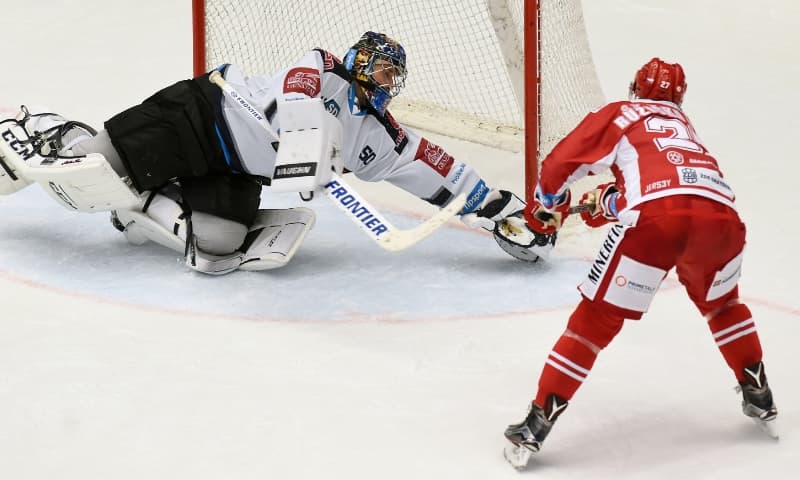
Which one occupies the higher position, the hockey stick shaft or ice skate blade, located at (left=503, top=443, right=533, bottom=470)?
the hockey stick shaft

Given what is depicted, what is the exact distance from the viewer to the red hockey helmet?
2.72 meters

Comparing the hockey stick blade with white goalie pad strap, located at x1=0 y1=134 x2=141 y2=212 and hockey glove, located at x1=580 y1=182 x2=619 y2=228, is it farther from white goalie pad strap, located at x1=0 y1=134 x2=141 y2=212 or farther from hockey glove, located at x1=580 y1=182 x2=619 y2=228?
white goalie pad strap, located at x1=0 y1=134 x2=141 y2=212

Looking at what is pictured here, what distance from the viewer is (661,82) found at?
272 cm

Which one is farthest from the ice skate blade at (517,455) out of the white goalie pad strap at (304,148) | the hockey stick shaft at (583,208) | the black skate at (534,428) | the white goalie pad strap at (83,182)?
the white goalie pad strap at (83,182)

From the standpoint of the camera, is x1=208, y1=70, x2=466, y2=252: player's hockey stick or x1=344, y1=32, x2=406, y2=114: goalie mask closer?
x1=208, y1=70, x2=466, y2=252: player's hockey stick

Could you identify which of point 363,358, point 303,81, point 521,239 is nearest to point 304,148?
point 303,81

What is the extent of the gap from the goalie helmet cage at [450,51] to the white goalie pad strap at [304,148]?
789 mm

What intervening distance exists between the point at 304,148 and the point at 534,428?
3.85 feet

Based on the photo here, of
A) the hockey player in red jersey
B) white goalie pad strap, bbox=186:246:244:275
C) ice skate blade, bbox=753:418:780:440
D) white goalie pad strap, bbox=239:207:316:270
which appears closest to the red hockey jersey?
the hockey player in red jersey

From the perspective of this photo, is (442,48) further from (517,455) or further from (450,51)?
(517,455)

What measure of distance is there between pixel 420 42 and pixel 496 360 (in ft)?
6.00

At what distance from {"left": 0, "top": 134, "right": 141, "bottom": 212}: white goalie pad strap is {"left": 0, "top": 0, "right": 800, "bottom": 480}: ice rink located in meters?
0.17

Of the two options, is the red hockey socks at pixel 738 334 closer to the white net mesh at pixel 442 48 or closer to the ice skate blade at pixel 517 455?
the ice skate blade at pixel 517 455

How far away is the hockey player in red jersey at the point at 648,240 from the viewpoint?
2.54 m
